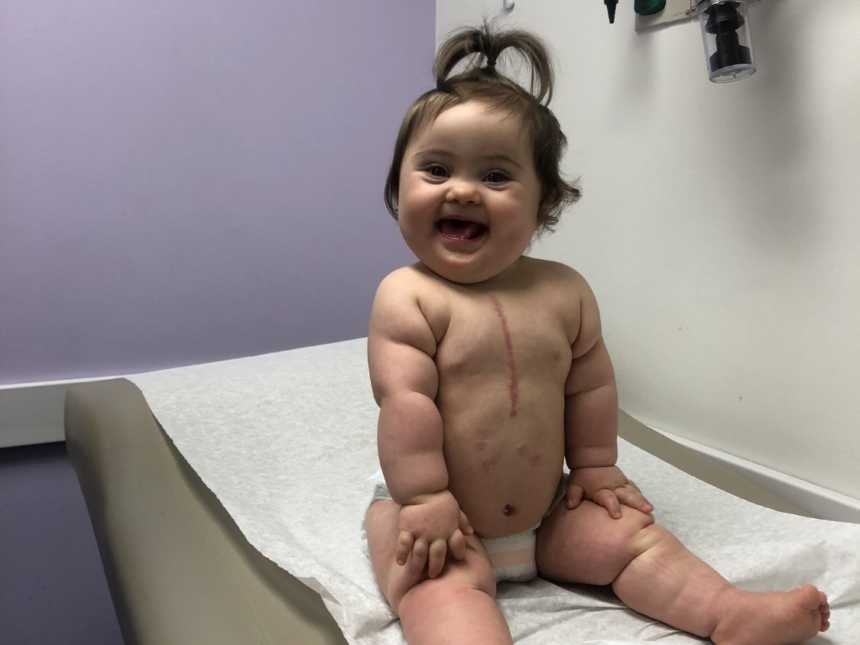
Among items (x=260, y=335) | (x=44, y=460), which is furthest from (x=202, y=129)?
(x=44, y=460)

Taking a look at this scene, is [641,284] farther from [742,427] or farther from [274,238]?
[274,238]

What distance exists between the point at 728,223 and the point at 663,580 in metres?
0.50

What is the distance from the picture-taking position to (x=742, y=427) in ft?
2.95

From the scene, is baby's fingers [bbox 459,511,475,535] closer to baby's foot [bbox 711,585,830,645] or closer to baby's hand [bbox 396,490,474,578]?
baby's hand [bbox 396,490,474,578]

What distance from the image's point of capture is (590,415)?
0.65 metres

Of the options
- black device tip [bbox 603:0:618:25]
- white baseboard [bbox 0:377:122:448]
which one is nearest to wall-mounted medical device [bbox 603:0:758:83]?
black device tip [bbox 603:0:618:25]

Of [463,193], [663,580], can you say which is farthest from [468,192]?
[663,580]

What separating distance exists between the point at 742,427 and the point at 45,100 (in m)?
1.10

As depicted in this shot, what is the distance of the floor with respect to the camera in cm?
112

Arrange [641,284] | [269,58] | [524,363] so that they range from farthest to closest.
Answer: [269,58] → [641,284] → [524,363]

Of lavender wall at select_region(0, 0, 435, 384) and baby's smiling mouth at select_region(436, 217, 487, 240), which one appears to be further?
lavender wall at select_region(0, 0, 435, 384)

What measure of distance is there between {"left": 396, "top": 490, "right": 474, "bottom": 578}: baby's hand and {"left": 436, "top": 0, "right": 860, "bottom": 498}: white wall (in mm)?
492

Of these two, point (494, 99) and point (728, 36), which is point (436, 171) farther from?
point (728, 36)

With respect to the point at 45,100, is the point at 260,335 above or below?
below
